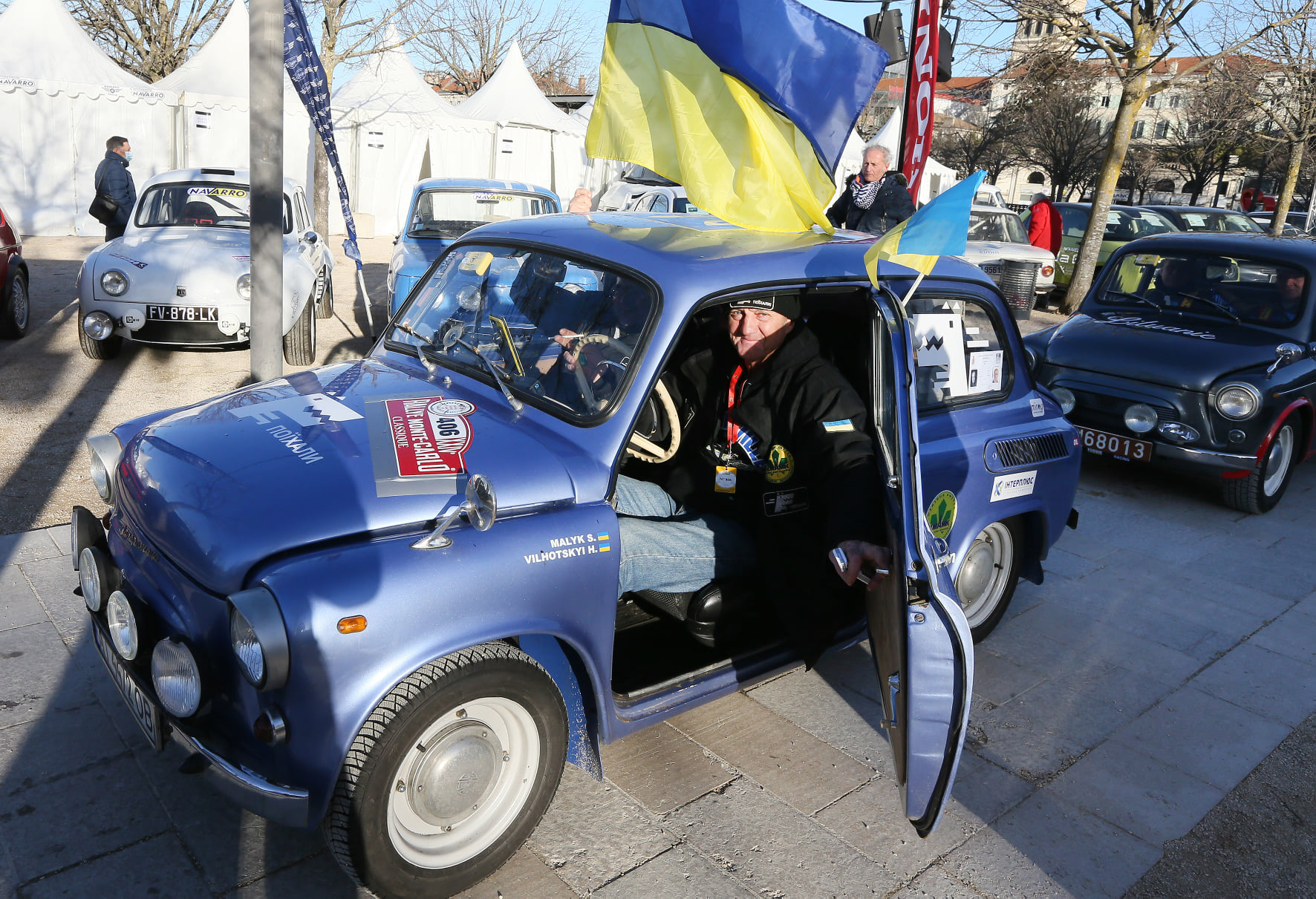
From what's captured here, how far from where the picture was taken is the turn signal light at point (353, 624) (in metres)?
2.25

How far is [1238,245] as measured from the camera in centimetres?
721

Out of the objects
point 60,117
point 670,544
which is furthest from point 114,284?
point 60,117

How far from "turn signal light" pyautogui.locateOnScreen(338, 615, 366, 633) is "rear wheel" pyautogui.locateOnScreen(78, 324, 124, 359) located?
7491mm

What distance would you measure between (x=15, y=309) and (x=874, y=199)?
8.20 m

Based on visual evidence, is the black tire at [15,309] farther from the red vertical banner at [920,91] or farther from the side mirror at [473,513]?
the side mirror at [473,513]

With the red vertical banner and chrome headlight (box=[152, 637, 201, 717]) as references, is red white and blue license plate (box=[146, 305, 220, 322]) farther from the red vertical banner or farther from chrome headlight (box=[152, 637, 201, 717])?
chrome headlight (box=[152, 637, 201, 717])

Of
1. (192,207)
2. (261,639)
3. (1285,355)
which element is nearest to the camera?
(261,639)

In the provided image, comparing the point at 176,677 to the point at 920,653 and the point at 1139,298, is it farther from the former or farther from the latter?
the point at 1139,298

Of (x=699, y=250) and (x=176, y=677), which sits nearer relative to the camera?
(x=176, y=677)

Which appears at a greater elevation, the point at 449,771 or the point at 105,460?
the point at 105,460

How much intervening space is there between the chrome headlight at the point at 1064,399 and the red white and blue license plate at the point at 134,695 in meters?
4.11

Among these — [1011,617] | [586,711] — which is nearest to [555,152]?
[1011,617]

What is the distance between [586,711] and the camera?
115 inches

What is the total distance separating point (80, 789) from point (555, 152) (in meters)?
21.6
